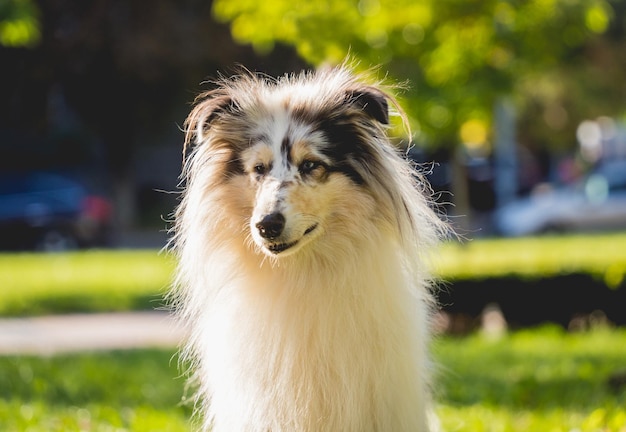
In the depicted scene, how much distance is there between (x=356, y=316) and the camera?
4.26m

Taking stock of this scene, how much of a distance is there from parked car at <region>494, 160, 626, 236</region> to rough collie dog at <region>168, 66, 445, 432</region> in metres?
20.3

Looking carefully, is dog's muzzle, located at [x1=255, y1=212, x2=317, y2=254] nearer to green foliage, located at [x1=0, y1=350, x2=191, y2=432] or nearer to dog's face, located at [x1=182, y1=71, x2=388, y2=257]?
dog's face, located at [x1=182, y1=71, x2=388, y2=257]

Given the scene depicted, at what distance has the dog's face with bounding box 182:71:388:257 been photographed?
4141 millimetres

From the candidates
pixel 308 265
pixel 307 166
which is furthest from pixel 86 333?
pixel 307 166

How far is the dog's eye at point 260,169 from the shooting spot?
431cm

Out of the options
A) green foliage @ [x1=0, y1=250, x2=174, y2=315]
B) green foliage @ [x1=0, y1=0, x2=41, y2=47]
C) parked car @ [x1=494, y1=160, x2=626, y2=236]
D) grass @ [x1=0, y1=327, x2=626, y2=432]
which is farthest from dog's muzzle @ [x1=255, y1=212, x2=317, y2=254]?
parked car @ [x1=494, y1=160, x2=626, y2=236]

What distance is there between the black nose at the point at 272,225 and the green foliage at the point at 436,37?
456cm

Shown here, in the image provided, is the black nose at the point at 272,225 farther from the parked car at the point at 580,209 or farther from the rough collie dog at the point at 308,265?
the parked car at the point at 580,209

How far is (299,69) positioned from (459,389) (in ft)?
44.8

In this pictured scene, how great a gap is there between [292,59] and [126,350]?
12.8 m

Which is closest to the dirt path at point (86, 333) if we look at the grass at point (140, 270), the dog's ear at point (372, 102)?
the grass at point (140, 270)

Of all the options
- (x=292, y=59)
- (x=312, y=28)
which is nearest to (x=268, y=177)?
(x=312, y=28)

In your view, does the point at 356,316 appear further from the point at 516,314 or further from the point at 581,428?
the point at 516,314

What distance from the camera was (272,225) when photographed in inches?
159
